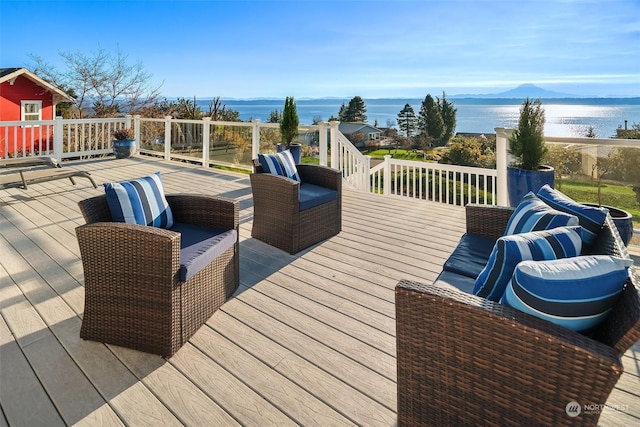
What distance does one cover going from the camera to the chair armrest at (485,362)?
101cm

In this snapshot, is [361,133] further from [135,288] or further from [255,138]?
[135,288]

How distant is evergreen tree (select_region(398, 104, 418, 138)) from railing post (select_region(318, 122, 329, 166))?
28.8m

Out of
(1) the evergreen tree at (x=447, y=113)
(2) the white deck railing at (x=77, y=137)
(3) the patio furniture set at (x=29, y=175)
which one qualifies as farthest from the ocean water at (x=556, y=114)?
(2) the white deck railing at (x=77, y=137)

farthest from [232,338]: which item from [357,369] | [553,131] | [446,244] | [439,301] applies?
[553,131]

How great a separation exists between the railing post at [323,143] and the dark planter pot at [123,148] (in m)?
5.20

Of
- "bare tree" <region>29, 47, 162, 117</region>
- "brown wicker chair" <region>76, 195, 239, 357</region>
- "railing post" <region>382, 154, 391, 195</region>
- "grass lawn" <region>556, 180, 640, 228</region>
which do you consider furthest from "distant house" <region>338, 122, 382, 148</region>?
"brown wicker chair" <region>76, 195, 239, 357</region>

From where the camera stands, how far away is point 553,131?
381cm

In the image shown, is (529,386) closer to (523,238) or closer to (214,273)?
(523,238)

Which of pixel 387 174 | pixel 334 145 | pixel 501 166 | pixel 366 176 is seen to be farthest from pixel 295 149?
pixel 501 166

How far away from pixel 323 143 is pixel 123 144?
5344 millimetres

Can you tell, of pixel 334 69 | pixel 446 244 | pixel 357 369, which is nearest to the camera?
pixel 357 369

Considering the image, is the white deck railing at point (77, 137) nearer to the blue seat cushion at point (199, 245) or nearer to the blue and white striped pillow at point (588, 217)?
the blue seat cushion at point (199, 245)

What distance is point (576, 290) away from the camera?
3.53 feet

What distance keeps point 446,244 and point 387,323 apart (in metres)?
1.50
